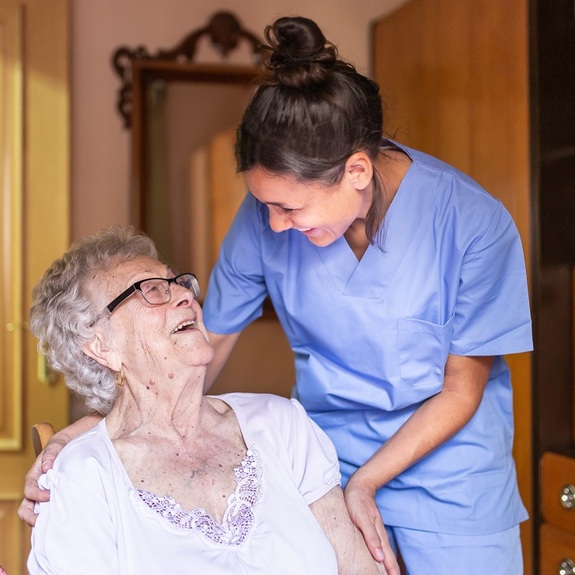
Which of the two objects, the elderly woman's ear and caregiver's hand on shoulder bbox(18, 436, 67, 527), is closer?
caregiver's hand on shoulder bbox(18, 436, 67, 527)

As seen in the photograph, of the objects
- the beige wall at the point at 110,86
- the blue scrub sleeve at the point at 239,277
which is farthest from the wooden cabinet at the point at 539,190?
the beige wall at the point at 110,86

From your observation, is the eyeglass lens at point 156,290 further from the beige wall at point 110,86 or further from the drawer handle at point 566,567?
the beige wall at point 110,86

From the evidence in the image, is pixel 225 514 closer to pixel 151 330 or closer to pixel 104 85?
pixel 151 330

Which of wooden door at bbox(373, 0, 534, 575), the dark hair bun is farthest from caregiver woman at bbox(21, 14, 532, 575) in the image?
wooden door at bbox(373, 0, 534, 575)

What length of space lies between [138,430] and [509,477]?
2.30 feet

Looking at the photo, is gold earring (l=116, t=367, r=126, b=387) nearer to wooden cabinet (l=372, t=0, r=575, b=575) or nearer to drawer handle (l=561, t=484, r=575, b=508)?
wooden cabinet (l=372, t=0, r=575, b=575)

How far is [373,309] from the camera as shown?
1510 millimetres

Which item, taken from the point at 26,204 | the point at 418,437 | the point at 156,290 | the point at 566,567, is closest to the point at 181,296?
the point at 156,290

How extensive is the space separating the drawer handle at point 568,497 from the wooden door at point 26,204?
1618 millimetres

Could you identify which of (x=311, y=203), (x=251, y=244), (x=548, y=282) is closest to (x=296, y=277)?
(x=251, y=244)

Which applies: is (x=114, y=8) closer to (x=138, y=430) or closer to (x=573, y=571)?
(x=138, y=430)

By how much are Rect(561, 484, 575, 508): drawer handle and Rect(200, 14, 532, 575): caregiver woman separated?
0.63 meters

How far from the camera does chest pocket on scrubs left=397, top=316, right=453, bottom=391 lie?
149 centimetres

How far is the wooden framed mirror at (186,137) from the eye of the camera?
2975 millimetres
